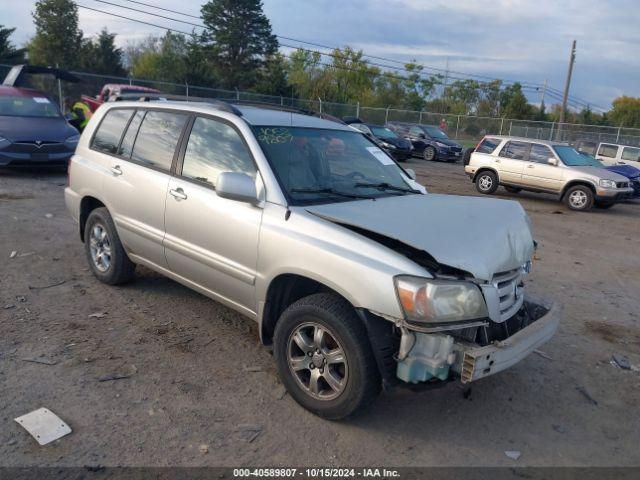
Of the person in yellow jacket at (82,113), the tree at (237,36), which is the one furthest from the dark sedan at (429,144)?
the tree at (237,36)

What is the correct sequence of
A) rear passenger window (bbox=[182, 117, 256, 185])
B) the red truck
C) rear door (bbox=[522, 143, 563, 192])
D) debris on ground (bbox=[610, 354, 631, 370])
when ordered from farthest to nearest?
the red truck, rear door (bbox=[522, 143, 563, 192]), debris on ground (bbox=[610, 354, 631, 370]), rear passenger window (bbox=[182, 117, 256, 185])

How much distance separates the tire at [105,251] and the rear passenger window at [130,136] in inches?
24.6

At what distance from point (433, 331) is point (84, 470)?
1.98 meters

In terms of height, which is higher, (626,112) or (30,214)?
(626,112)

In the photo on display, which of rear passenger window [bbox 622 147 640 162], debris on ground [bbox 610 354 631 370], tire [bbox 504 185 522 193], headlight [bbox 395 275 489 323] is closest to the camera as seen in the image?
headlight [bbox 395 275 489 323]

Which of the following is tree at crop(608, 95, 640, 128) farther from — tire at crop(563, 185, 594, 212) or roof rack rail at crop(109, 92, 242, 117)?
roof rack rail at crop(109, 92, 242, 117)

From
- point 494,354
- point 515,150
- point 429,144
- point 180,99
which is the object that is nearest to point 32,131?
point 180,99

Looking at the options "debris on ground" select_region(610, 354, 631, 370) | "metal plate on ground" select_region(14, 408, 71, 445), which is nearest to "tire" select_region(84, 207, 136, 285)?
"metal plate on ground" select_region(14, 408, 71, 445)

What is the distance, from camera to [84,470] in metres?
2.82

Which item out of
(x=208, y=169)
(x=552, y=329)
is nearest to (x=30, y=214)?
(x=208, y=169)

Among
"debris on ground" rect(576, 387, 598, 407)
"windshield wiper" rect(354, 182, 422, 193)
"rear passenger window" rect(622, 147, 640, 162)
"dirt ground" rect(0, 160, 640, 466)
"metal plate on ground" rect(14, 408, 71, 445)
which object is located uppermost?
"rear passenger window" rect(622, 147, 640, 162)

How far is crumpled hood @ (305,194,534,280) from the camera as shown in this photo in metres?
3.13

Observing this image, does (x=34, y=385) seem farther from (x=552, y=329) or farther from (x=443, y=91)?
(x=443, y=91)

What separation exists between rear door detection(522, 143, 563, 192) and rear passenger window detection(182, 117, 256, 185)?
37.6 feet
